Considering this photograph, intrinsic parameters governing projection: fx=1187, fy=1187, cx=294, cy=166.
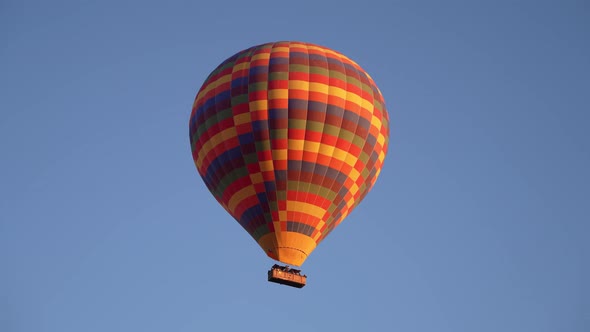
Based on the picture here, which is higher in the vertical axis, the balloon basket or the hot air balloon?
the hot air balloon

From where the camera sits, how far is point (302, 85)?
40.0 meters

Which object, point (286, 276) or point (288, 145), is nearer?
point (286, 276)

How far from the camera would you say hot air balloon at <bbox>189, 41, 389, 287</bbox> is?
39.3 metres

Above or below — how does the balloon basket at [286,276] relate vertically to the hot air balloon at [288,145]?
below

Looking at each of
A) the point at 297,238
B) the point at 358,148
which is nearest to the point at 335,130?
the point at 358,148

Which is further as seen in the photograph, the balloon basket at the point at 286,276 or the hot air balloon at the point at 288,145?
the hot air balloon at the point at 288,145

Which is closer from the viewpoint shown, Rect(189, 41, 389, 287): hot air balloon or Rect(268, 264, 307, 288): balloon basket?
Rect(268, 264, 307, 288): balloon basket

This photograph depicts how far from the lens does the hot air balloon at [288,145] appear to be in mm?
39312

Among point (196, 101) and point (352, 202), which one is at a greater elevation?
Result: point (196, 101)

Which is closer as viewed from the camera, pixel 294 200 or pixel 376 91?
pixel 294 200

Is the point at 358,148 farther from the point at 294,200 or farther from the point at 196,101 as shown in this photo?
the point at 196,101

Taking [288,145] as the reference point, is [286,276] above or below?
below

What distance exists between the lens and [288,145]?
39375 millimetres

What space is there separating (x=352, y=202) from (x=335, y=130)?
286cm
